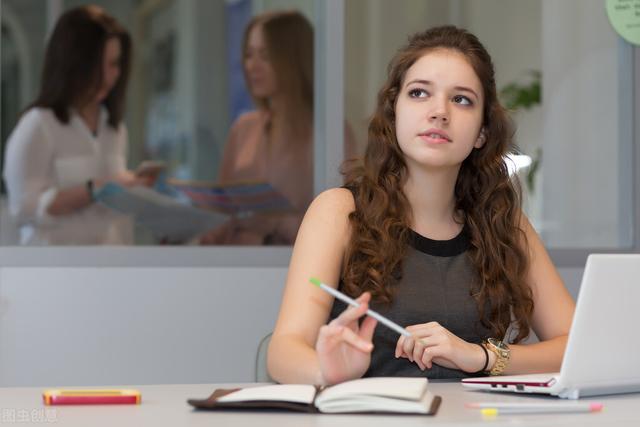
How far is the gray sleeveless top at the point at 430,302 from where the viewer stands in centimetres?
229

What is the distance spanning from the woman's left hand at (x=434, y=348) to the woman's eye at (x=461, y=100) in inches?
24.1

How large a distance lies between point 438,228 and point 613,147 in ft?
5.12

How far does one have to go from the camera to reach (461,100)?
242 centimetres

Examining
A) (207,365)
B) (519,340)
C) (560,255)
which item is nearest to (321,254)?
(519,340)

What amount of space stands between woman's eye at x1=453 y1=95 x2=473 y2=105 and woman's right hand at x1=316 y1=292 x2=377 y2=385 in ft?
2.67

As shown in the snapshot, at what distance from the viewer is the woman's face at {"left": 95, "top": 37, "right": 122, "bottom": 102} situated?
15.3ft

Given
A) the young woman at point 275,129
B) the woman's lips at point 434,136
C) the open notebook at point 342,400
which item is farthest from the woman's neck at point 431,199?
the young woman at point 275,129

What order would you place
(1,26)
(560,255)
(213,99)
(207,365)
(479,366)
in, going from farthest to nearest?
(213,99)
(1,26)
(560,255)
(207,365)
(479,366)

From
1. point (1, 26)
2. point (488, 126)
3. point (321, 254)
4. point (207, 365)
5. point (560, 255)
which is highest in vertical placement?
point (1, 26)

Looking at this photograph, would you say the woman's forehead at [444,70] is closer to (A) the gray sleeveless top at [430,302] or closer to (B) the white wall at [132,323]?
(A) the gray sleeveless top at [430,302]

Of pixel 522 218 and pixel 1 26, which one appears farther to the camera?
pixel 1 26

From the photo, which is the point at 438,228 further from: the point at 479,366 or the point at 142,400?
the point at 142,400

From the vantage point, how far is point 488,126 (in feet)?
8.27

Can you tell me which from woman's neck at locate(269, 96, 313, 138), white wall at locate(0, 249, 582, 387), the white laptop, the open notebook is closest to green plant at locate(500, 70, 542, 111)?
woman's neck at locate(269, 96, 313, 138)
